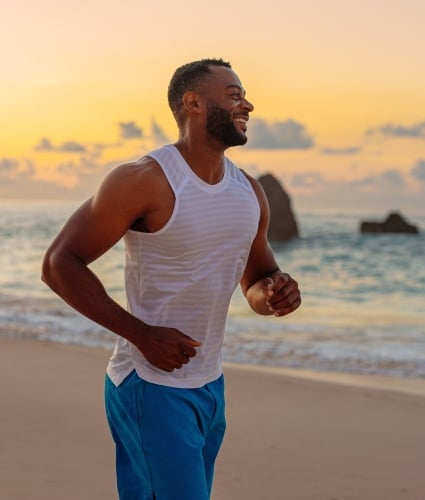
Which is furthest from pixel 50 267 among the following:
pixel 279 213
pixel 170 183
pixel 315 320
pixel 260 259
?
pixel 279 213

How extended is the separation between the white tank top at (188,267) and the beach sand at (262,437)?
2657 millimetres

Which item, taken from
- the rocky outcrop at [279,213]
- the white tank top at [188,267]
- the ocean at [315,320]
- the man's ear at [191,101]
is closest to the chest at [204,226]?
the white tank top at [188,267]

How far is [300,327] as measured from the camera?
1423 centimetres

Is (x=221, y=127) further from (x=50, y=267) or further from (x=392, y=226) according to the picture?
(x=392, y=226)

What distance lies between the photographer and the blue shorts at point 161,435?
269cm

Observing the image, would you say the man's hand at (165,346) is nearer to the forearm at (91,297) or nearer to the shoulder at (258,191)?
the forearm at (91,297)

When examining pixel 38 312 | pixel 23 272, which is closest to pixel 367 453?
pixel 38 312

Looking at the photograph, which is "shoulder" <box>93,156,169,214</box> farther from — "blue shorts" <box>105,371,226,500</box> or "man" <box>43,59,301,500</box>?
"blue shorts" <box>105,371,226,500</box>

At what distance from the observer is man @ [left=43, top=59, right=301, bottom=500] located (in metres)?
2.63

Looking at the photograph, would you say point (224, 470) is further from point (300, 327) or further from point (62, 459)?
point (300, 327)

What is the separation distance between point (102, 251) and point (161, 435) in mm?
586

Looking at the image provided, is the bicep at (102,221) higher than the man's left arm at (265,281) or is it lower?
higher

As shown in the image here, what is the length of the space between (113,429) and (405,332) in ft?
41.4

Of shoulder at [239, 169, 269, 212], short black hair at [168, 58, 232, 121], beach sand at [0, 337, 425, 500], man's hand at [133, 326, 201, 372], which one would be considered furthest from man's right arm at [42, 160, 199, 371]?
beach sand at [0, 337, 425, 500]
